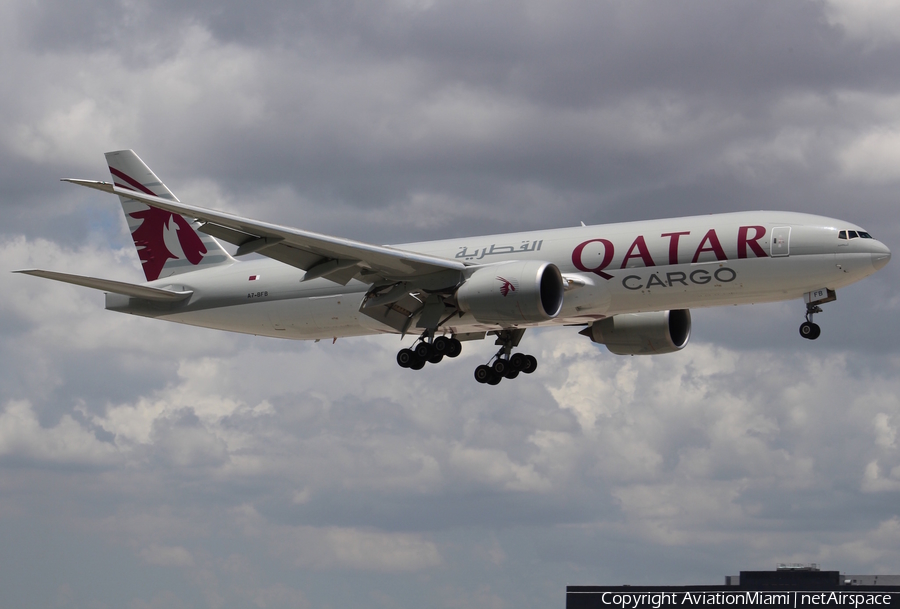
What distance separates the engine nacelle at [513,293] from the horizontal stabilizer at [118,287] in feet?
48.7

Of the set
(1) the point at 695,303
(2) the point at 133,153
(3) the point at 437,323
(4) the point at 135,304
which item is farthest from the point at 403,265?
(2) the point at 133,153

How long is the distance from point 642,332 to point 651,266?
9.03 metres

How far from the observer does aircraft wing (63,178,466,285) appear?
4147cm

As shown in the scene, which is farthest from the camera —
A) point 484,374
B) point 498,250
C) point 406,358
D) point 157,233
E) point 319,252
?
point 157,233

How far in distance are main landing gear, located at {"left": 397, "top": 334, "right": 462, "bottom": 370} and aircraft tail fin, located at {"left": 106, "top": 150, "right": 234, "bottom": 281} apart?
423 inches

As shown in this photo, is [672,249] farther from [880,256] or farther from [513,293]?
[880,256]

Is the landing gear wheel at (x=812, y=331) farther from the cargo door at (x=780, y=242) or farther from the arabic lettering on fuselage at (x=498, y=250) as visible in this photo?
the arabic lettering on fuselage at (x=498, y=250)

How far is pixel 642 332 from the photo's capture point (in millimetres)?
51812

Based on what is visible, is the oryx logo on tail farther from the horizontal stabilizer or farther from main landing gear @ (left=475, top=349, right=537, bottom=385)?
the horizontal stabilizer

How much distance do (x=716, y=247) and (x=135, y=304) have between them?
25.4 m

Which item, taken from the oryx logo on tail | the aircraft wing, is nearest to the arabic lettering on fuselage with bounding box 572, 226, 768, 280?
the oryx logo on tail

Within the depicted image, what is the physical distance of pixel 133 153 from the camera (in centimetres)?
5694

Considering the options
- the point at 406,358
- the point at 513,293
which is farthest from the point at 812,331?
the point at 406,358

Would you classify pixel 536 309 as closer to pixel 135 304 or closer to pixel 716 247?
pixel 716 247
